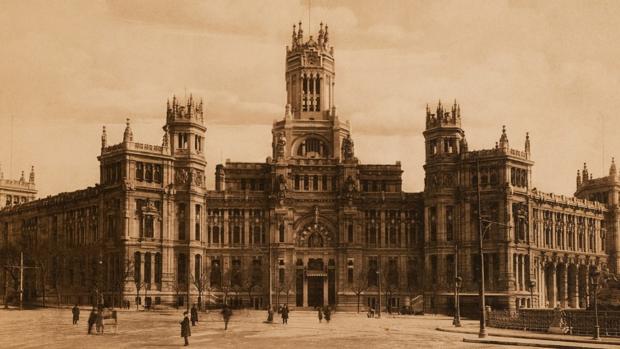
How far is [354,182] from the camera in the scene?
437 ft

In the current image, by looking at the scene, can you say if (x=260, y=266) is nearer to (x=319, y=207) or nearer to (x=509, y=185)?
(x=319, y=207)

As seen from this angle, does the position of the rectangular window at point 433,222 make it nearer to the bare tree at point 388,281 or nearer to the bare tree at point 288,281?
the bare tree at point 388,281

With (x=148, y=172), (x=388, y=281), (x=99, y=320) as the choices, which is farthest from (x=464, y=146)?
(x=99, y=320)

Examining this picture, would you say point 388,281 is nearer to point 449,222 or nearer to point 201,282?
point 449,222

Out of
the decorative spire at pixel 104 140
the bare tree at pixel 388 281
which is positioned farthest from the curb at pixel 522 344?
the decorative spire at pixel 104 140

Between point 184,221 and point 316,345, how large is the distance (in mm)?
72670

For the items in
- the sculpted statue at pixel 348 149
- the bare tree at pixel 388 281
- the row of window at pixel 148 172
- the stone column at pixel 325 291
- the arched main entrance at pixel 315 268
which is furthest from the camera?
the sculpted statue at pixel 348 149

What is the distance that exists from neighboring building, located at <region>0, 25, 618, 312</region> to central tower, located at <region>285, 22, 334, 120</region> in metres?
0.33

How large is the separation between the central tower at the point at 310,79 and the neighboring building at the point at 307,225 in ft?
1.09

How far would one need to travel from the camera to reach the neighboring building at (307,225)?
4801 inches

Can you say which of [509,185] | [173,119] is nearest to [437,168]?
[509,185]

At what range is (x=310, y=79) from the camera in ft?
473

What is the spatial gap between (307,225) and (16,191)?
6410cm

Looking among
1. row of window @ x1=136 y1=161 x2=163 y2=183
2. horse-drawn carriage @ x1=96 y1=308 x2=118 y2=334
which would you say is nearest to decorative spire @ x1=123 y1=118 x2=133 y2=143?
row of window @ x1=136 y1=161 x2=163 y2=183
